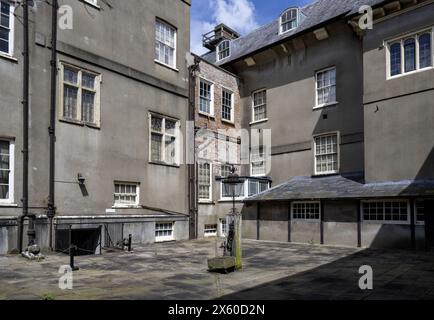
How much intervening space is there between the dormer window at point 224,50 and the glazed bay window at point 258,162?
294 inches

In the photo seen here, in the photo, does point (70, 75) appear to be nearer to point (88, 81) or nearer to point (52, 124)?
point (88, 81)

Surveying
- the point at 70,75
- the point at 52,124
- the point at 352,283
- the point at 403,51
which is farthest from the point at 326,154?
the point at 52,124

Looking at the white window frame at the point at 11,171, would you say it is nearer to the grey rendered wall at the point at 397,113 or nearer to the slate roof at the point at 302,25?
the grey rendered wall at the point at 397,113

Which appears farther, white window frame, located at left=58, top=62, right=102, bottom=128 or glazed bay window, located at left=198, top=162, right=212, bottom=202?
glazed bay window, located at left=198, top=162, right=212, bottom=202

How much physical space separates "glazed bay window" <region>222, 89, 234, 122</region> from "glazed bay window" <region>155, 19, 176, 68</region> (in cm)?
460

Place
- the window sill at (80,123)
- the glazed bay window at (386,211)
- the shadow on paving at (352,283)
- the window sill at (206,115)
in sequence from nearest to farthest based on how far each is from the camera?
1. the shadow on paving at (352,283)
2. the window sill at (80,123)
3. the glazed bay window at (386,211)
4. the window sill at (206,115)

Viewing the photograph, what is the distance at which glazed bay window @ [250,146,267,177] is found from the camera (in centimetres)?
2450

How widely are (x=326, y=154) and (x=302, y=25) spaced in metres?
7.90

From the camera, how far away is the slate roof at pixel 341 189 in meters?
16.1

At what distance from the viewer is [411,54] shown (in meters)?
17.3

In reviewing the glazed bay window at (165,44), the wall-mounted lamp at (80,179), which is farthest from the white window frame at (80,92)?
the glazed bay window at (165,44)

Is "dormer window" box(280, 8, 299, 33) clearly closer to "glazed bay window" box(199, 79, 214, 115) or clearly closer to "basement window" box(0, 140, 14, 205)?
"glazed bay window" box(199, 79, 214, 115)

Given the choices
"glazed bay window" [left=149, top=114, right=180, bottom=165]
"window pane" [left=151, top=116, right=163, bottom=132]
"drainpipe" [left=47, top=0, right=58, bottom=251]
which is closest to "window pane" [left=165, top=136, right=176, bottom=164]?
"glazed bay window" [left=149, top=114, right=180, bottom=165]
